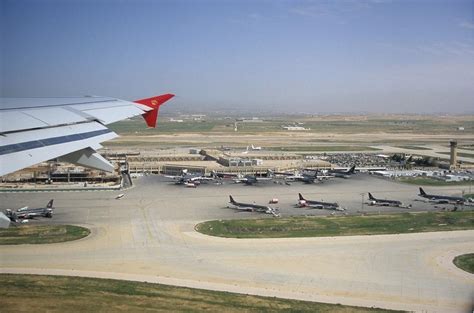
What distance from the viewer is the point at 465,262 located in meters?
27.0

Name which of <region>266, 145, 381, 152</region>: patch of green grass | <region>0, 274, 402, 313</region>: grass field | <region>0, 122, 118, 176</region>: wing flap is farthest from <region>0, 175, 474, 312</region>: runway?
<region>266, 145, 381, 152</region>: patch of green grass

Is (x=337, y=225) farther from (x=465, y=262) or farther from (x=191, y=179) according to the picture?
(x=191, y=179)

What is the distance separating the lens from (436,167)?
73438mm

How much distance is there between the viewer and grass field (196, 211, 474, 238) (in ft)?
109

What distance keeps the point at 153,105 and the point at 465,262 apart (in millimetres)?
20343

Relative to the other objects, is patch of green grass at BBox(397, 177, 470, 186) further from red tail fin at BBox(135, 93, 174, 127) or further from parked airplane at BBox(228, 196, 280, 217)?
red tail fin at BBox(135, 93, 174, 127)

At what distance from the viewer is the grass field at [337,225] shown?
33344 mm

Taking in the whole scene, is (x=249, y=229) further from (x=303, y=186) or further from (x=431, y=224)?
(x=303, y=186)

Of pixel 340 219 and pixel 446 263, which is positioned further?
pixel 340 219

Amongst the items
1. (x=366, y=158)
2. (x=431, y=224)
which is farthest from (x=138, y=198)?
(x=366, y=158)

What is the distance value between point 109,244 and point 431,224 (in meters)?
24.3

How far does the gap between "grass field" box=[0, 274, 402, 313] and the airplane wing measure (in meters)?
8.93

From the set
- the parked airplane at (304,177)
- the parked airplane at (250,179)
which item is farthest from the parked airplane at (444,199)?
the parked airplane at (250,179)

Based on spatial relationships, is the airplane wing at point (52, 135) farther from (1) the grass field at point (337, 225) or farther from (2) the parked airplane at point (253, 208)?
(2) the parked airplane at point (253, 208)
